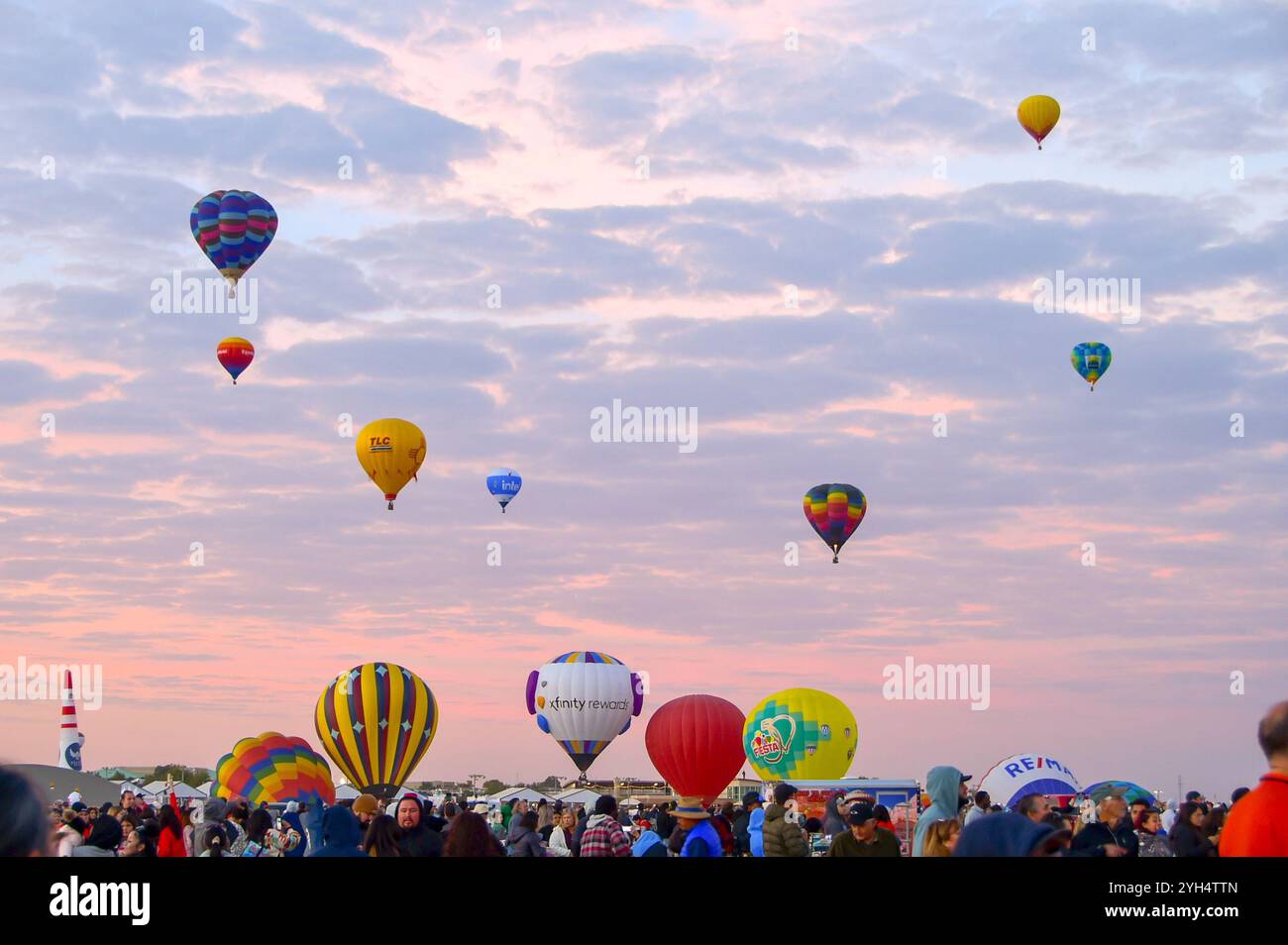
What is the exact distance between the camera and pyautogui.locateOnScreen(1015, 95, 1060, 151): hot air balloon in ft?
151

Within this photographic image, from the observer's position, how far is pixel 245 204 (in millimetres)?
43656

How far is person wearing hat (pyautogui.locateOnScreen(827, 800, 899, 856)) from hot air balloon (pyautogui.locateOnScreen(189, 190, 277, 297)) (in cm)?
3587

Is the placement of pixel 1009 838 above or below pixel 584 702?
above

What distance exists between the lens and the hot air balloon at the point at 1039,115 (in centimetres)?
4591

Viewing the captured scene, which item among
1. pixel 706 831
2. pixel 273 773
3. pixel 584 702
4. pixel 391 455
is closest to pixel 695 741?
pixel 584 702

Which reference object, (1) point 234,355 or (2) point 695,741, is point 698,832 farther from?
(1) point 234,355

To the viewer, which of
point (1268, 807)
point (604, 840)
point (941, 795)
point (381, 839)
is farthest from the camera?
point (604, 840)

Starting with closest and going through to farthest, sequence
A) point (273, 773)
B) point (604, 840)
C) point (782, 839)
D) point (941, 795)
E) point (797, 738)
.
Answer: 1. point (941, 795)
2. point (604, 840)
3. point (782, 839)
4. point (273, 773)
5. point (797, 738)

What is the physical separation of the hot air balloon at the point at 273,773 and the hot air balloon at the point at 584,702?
9.52 m

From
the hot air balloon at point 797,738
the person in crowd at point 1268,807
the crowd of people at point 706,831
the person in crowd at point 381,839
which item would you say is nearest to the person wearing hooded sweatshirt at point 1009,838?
the crowd of people at point 706,831

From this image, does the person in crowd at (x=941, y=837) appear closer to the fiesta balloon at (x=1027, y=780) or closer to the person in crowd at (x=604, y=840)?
the person in crowd at (x=604, y=840)

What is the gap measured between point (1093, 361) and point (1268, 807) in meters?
45.6

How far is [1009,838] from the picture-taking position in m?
5.12
